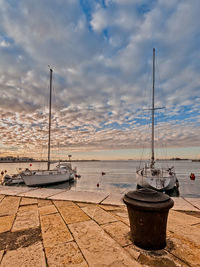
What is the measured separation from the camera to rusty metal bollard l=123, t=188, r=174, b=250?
8.02ft

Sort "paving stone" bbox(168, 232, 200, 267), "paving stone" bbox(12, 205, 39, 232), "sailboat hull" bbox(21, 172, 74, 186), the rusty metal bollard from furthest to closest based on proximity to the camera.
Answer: "sailboat hull" bbox(21, 172, 74, 186) < "paving stone" bbox(12, 205, 39, 232) < the rusty metal bollard < "paving stone" bbox(168, 232, 200, 267)

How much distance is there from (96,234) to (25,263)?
1.27 metres

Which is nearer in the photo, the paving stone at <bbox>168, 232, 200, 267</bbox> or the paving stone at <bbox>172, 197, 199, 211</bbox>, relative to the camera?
the paving stone at <bbox>168, 232, 200, 267</bbox>

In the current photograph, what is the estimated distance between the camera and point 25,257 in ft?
7.60

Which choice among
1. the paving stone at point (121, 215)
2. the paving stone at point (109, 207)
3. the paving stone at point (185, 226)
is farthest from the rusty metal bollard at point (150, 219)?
the paving stone at point (109, 207)

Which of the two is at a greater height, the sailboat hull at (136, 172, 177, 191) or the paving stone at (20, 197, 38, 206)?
the paving stone at (20, 197, 38, 206)

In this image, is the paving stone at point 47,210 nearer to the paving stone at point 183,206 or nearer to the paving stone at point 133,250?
the paving stone at point 133,250

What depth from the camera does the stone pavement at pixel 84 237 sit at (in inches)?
87.7

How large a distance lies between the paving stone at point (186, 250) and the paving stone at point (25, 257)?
2.01 metres

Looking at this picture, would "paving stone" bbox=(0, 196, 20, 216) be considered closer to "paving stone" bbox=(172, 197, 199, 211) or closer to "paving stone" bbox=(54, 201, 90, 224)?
"paving stone" bbox=(54, 201, 90, 224)

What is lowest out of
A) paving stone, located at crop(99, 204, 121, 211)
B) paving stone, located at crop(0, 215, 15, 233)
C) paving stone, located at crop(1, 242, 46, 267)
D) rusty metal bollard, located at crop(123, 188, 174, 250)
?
paving stone, located at crop(99, 204, 121, 211)

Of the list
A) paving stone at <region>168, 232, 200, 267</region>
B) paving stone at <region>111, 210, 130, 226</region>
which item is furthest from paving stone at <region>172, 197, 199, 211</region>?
paving stone at <region>168, 232, 200, 267</region>

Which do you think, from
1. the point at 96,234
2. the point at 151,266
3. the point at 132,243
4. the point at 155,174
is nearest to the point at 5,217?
the point at 96,234

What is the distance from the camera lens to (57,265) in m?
2.13
